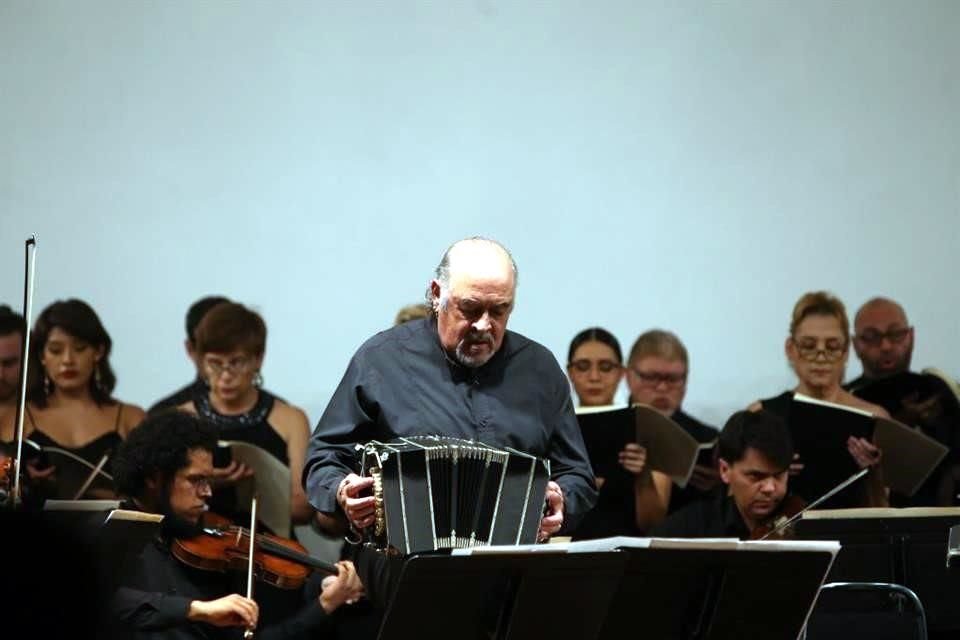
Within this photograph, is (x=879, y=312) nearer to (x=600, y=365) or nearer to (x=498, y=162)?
(x=600, y=365)

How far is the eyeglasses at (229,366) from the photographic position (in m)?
4.48

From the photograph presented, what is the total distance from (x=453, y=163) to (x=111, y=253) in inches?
46.4

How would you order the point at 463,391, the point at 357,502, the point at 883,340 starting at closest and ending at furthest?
1. the point at 357,502
2. the point at 463,391
3. the point at 883,340

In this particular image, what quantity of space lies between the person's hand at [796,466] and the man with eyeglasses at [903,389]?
366mm

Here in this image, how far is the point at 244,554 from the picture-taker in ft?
12.3

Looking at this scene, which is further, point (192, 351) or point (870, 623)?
point (192, 351)

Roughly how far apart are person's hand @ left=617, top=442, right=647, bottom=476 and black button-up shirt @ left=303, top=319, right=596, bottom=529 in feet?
4.48

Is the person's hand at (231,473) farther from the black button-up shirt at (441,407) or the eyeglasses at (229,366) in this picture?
the black button-up shirt at (441,407)

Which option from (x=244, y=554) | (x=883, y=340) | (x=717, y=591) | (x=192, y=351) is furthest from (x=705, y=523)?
(x=192, y=351)

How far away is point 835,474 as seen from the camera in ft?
14.2

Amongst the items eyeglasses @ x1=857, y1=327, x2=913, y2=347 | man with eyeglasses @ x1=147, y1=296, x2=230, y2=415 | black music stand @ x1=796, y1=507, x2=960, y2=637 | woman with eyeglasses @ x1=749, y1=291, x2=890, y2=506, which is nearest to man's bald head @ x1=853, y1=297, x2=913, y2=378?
eyeglasses @ x1=857, y1=327, x2=913, y2=347

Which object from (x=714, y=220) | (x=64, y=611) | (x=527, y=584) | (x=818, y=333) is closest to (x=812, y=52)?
(x=714, y=220)

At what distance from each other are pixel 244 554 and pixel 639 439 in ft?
4.10

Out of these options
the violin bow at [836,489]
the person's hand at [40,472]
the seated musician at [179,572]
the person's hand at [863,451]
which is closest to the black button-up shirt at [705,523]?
the violin bow at [836,489]
